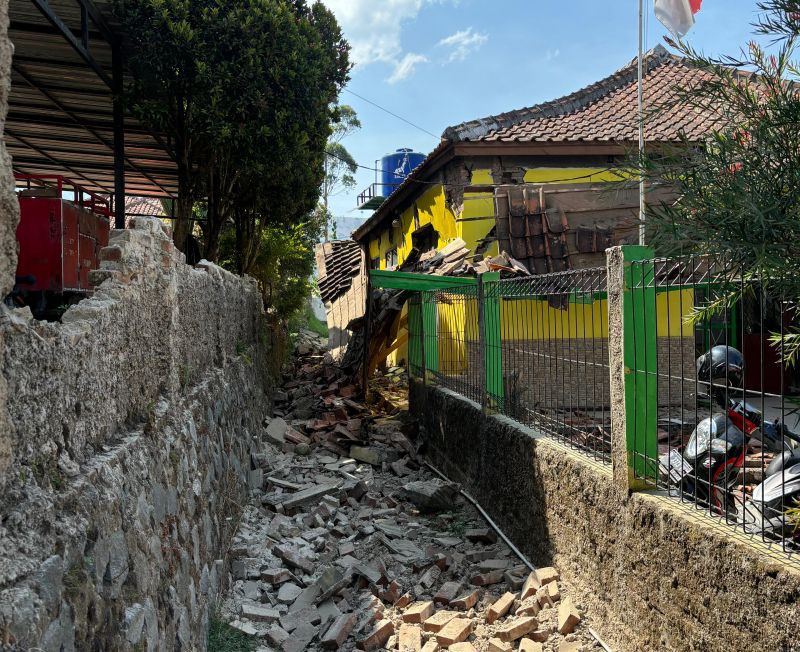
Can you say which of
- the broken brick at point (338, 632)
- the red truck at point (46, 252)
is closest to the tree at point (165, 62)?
the red truck at point (46, 252)

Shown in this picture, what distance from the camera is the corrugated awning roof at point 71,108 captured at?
9.53 m

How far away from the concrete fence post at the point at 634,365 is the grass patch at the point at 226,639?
260cm

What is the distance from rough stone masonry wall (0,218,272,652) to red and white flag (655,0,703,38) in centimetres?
1123

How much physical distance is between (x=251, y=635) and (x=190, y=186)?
30.4 ft

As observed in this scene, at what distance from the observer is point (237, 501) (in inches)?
279

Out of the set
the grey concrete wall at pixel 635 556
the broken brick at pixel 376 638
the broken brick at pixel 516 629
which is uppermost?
the grey concrete wall at pixel 635 556

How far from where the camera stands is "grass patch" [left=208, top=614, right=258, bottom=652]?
185 inches

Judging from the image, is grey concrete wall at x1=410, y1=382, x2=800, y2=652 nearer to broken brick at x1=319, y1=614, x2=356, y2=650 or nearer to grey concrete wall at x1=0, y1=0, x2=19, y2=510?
broken brick at x1=319, y1=614, x2=356, y2=650

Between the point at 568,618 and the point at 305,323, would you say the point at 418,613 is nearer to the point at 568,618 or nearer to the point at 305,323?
the point at 568,618

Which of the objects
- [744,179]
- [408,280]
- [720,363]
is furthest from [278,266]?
[744,179]

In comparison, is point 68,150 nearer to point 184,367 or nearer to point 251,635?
point 184,367

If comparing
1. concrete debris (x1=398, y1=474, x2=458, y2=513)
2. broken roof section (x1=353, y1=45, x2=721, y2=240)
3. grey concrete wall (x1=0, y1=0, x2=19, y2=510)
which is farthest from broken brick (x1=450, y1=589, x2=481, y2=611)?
broken roof section (x1=353, y1=45, x2=721, y2=240)

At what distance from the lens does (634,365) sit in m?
4.44

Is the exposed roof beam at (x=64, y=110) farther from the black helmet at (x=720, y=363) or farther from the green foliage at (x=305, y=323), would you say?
the black helmet at (x=720, y=363)
